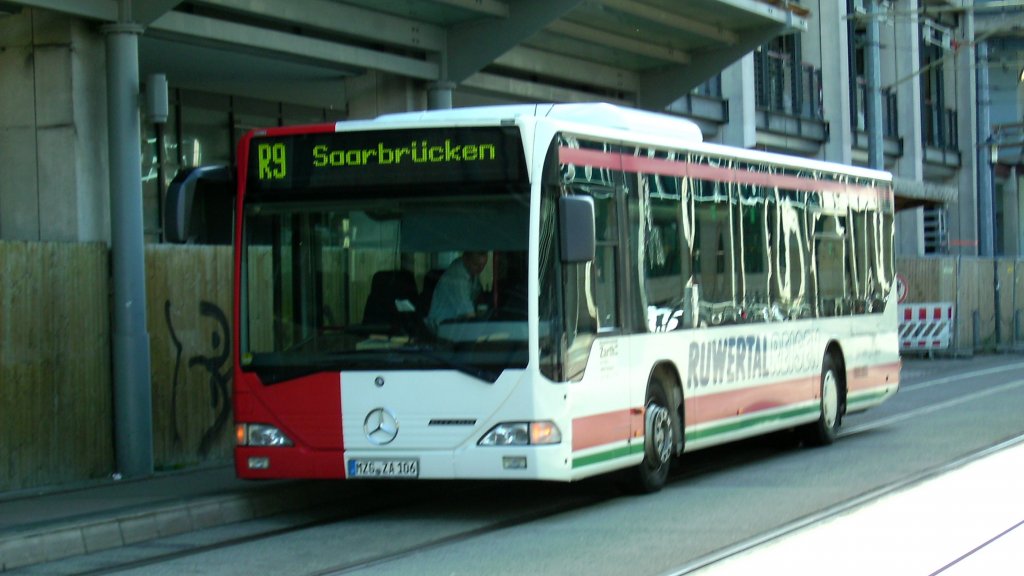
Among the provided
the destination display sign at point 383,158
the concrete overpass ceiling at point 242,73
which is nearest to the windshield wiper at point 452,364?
the destination display sign at point 383,158

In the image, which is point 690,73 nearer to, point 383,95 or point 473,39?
point 473,39

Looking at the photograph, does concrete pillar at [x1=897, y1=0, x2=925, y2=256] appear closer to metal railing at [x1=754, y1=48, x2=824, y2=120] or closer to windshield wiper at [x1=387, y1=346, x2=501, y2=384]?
metal railing at [x1=754, y1=48, x2=824, y2=120]

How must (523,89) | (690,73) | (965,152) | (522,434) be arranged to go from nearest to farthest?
(522,434) → (523,89) → (690,73) → (965,152)

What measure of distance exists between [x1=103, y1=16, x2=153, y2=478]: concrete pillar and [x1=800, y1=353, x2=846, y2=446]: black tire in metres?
6.72

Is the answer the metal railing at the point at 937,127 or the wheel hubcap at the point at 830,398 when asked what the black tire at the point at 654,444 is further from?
the metal railing at the point at 937,127

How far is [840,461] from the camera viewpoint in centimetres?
1493

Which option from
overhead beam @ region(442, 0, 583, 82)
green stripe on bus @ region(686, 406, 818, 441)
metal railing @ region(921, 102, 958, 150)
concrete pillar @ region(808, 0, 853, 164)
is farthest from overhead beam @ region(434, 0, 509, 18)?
metal railing @ region(921, 102, 958, 150)

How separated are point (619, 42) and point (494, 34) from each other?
13.2 ft

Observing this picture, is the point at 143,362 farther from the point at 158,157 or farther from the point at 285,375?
the point at 158,157

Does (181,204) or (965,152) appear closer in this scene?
(181,204)

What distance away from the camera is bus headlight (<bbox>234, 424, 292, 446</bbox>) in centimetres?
1128

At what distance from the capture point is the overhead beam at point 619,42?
69.5ft

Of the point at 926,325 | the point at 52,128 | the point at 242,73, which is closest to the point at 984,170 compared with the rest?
the point at 926,325

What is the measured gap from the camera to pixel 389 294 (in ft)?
36.3
